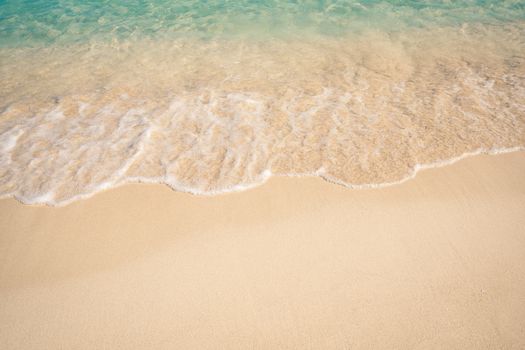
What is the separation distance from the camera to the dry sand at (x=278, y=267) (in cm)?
222

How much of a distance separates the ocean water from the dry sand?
31cm

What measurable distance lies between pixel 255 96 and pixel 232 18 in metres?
4.47

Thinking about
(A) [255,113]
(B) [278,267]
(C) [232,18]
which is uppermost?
(C) [232,18]

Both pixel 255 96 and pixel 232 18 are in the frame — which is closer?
pixel 255 96

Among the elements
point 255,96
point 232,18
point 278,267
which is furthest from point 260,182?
point 232,18

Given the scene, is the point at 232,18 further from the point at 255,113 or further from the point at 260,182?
the point at 260,182

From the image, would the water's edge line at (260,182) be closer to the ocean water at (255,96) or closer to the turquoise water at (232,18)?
the ocean water at (255,96)

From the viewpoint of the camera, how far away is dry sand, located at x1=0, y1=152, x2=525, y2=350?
2.22 m

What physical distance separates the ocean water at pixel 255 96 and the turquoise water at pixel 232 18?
73mm

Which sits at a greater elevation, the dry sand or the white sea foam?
the white sea foam

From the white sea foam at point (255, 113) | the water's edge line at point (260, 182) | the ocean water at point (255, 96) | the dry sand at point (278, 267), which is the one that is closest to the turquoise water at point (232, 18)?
the ocean water at point (255, 96)

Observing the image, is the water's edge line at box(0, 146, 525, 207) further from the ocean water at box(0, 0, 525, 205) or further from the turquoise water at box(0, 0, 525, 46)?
the turquoise water at box(0, 0, 525, 46)

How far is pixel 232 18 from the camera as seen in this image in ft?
27.5

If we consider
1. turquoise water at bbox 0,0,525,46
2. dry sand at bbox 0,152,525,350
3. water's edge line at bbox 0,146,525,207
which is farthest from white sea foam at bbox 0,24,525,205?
turquoise water at bbox 0,0,525,46
